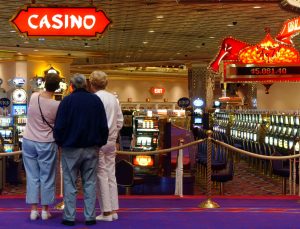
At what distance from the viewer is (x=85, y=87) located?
4348 millimetres

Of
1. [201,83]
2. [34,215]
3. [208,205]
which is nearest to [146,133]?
[208,205]

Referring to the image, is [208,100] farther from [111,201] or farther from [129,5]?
[111,201]

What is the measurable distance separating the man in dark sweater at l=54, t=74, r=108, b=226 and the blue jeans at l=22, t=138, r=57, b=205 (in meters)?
0.17

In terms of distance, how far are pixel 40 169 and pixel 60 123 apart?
51 cm

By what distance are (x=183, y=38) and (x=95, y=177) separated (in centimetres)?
1158

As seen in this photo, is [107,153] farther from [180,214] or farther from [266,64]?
[266,64]

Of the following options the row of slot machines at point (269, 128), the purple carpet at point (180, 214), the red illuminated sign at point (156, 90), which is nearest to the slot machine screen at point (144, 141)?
the row of slot machines at point (269, 128)

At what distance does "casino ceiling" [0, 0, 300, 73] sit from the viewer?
1052 centimetres

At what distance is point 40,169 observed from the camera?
4484 mm

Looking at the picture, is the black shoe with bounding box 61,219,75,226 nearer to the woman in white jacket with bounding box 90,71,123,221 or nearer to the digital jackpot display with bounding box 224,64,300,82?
the woman in white jacket with bounding box 90,71,123,221

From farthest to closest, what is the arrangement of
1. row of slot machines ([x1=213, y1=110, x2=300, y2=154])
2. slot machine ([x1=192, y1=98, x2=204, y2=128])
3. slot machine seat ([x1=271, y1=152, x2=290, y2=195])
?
slot machine ([x1=192, y1=98, x2=204, y2=128]) < row of slot machines ([x1=213, y1=110, x2=300, y2=154]) < slot machine seat ([x1=271, y1=152, x2=290, y2=195])

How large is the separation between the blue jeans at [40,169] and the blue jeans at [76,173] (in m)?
0.17

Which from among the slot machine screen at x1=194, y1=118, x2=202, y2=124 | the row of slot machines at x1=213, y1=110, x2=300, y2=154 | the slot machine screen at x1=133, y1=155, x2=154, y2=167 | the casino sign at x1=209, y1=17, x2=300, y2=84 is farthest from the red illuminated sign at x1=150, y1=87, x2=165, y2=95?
the slot machine screen at x1=133, y1=155, x2=154, y2=167

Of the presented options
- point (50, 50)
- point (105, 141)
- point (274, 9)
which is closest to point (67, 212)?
point (105, 141)
